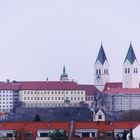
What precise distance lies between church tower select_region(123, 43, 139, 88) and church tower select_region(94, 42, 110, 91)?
8.01 feet

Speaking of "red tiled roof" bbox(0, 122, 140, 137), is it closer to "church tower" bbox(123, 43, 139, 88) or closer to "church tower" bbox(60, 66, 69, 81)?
"church tower" bbox(123, 43, 139, 88)

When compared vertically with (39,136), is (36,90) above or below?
above

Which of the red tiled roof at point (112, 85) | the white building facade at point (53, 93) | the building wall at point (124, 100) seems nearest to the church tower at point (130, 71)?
the red tiled roof at point (112, 85)

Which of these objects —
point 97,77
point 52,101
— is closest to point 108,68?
point 97,77

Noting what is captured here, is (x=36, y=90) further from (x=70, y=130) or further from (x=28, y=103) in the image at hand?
(x=70, y=130)

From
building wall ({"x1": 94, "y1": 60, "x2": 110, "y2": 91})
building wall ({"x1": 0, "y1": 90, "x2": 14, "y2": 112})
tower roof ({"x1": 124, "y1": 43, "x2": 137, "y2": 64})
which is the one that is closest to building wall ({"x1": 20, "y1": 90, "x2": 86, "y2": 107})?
building wall ({"x1": 0, "y1": 90, "x2": 14, "y2": 112})

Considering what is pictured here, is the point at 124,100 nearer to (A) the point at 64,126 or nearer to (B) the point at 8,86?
(B) the point at 8,86

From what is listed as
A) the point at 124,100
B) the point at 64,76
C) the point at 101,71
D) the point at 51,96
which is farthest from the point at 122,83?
the point at 124,100

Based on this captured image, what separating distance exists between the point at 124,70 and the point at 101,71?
269 cm

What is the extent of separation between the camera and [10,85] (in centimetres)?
10794

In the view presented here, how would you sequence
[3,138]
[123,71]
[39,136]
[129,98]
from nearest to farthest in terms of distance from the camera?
[3,138] < [39,136] < [129,98] < [123,71]

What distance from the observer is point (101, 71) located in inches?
4400

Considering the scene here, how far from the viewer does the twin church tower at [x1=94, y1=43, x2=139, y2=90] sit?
10931cm

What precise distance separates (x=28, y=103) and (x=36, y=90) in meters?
2.66
